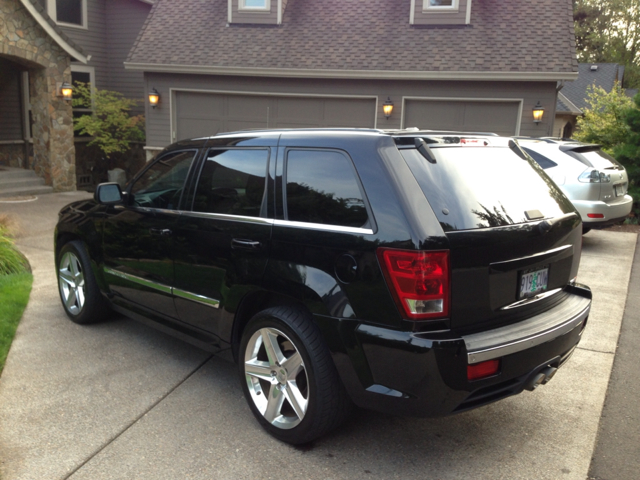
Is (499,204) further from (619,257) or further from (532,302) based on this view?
(619,257)

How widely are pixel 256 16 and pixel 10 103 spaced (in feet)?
24.3

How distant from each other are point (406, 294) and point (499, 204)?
826 mm

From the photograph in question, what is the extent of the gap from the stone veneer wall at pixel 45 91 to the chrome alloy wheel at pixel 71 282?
32.6ft

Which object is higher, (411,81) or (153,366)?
(411,81)

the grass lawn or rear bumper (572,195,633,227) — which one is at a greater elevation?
rear bumper (572,195,633,227)

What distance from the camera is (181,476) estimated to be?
9.90 ft

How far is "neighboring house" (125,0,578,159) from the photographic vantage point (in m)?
13.5

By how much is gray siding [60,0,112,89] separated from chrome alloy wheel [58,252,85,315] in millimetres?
14674

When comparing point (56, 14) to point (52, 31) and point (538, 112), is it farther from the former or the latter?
point (538, 112)

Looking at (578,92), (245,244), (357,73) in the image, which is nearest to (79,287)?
(245,244)

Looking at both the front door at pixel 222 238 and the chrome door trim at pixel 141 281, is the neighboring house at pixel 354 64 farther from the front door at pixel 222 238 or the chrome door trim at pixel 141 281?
the front door at pixel 222 238

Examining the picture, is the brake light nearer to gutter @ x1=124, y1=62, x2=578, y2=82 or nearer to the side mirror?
the side mirror

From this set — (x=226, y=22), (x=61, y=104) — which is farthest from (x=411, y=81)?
(x=61, y=104)

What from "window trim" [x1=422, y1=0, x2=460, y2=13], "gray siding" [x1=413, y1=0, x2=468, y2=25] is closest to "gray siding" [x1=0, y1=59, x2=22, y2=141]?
"gray siding" [x1=413, y1=0, x2=468, y2=25]
